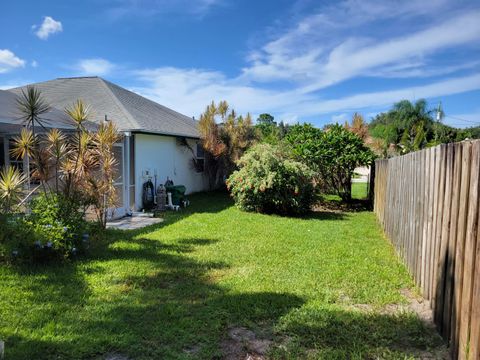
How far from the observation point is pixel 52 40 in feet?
39.6

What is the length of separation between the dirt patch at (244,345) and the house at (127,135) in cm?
720

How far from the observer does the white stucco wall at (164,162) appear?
11.8 meters

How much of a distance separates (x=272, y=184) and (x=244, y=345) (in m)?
8.14

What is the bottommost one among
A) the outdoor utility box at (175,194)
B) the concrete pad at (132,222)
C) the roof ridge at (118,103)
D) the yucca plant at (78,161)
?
the concrete pad at (132,222)

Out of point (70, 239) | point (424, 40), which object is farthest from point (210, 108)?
point (70, 239)

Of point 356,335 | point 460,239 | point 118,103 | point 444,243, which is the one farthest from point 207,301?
point 118,103

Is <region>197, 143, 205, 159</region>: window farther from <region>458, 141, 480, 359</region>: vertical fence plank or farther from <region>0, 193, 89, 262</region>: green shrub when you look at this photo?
<region>458, 141, 480, 359</region>: vertical fence plank

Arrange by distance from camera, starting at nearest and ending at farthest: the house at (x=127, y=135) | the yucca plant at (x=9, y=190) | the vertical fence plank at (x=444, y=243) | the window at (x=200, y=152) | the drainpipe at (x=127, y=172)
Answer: the vertical fence plank at (x=444, y=243) < the yucca plant at (x=9, y=190) < the house at (x=127, y=135) < the drainpipe at (x=127, y=172) < the window at (x=200, y=152)

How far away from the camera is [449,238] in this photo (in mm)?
3414

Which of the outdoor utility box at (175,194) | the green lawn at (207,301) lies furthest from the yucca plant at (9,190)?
the outdoor utility box at (175,194)

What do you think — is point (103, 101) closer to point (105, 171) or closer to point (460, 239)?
point (105, 171)

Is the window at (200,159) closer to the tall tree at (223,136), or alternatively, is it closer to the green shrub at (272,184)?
the tall tree at (223,136)

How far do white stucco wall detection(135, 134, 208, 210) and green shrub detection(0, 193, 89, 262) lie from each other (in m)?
5.51

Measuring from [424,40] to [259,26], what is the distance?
562 centimetres
